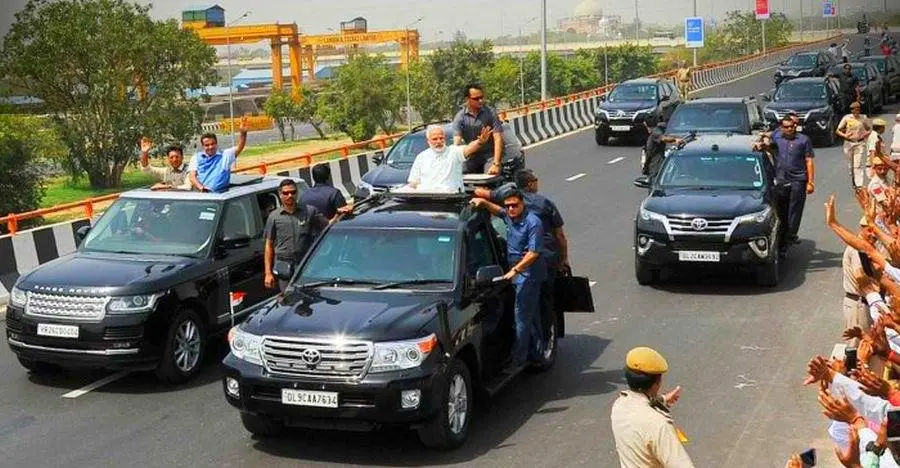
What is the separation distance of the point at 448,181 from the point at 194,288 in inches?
103

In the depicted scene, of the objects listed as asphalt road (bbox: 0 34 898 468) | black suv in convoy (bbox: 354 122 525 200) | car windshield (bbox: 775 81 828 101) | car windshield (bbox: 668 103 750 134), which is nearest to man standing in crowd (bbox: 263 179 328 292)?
asphalt road (bbox: 0 34 898 468)

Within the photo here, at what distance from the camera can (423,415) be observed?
8164 mm

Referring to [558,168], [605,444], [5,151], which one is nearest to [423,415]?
[605,444]

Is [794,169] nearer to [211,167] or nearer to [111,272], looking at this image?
[211,167]

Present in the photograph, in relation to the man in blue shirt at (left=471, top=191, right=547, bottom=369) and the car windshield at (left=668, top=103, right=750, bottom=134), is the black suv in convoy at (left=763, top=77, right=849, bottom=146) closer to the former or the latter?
the car windshield at (left=668, top=103, right=750, bottom=134)

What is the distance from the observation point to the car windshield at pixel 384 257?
930 centimetres

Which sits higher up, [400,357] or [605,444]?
[400,357]

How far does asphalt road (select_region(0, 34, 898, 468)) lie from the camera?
855cm

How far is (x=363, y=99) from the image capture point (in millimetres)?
62625

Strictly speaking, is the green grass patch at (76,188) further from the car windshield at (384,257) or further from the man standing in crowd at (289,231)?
the car windshield at (384,257)

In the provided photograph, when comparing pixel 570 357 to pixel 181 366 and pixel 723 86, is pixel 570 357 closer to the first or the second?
pixel 181 366

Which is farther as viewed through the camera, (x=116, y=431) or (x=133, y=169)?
(x=133, y=169)

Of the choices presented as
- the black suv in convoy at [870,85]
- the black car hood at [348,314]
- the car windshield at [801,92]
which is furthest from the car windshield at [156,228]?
the black suv in convoy at [870,85]

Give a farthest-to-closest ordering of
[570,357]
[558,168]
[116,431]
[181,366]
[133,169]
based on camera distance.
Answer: [133,169] → [558,168] → [570,357] → [181,366] → [116,431]
